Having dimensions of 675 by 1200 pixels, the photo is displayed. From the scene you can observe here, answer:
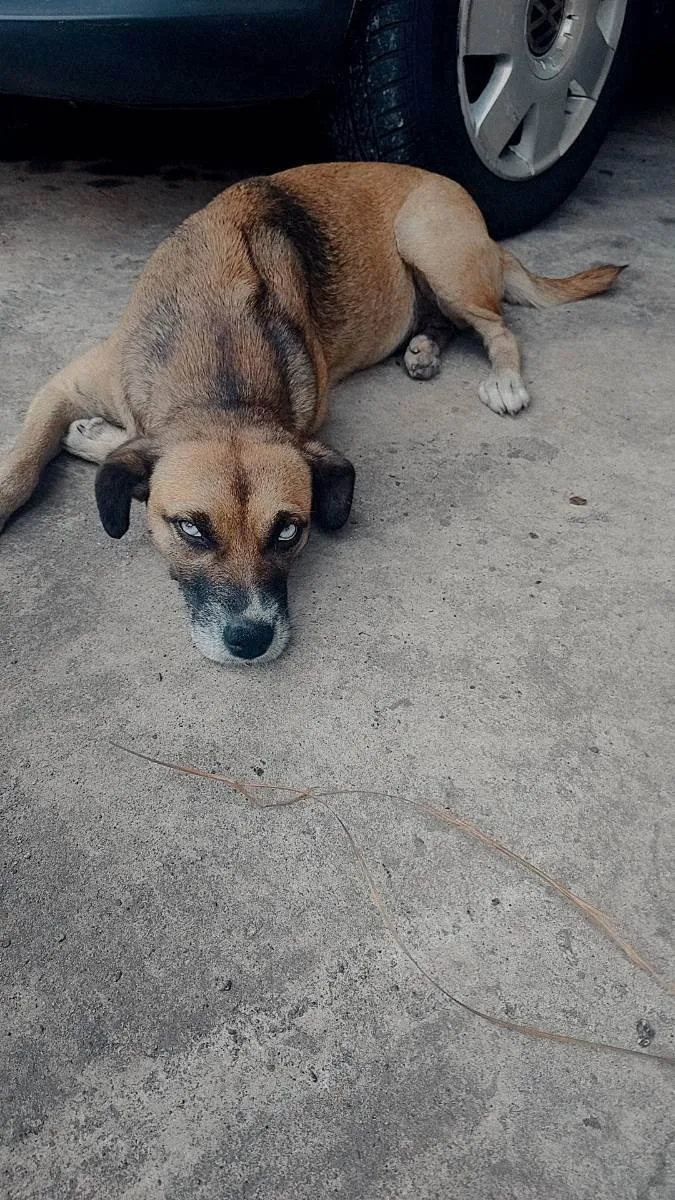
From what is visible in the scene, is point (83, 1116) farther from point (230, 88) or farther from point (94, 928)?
point (230, 88)

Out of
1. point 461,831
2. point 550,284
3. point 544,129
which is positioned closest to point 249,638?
point 461,831

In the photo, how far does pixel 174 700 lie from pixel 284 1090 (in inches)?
45.5

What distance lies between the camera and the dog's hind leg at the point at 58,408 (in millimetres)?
3467

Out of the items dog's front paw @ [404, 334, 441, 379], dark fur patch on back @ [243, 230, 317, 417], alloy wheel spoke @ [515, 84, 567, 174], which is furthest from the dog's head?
alloy wheel spoke @ [515, 84, 567, 174]

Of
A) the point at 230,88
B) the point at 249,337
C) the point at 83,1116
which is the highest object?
the point at 230,88

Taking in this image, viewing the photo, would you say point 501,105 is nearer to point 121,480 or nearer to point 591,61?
point 591,61

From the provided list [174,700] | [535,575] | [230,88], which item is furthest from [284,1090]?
[230,88]

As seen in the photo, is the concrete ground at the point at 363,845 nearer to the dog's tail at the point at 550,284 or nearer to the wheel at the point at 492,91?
the dog's tail at the point at 550,284

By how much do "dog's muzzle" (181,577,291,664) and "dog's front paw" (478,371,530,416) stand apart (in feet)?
5.73

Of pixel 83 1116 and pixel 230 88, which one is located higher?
pixel 230 88

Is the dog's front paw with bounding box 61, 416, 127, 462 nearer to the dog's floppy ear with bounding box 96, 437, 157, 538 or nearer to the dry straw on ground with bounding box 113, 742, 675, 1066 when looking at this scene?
the dog's floppy ear with bounding box 96, 437, 157, 538

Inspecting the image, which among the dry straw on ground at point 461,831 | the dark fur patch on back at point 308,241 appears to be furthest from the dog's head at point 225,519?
the dark fur patch on back at point 308,241

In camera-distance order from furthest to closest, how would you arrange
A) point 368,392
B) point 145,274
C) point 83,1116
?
point 368,392 < point 145,274 < point 83,1116

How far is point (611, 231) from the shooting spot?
19.0 feet
